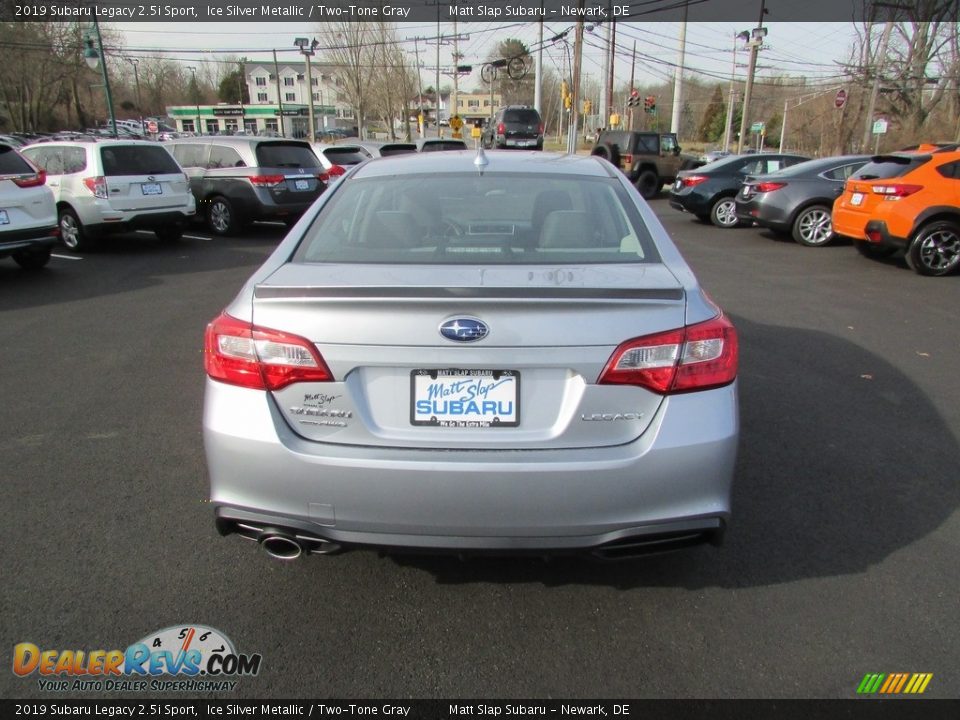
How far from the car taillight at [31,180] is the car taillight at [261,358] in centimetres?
772

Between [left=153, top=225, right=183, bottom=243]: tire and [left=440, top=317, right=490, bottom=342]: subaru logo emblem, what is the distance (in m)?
11.6

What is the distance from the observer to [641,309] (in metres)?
2.24

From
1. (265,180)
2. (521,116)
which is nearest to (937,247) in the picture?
(265,180)

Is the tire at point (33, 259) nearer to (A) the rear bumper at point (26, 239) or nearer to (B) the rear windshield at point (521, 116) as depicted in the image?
(A) the rear bumper at point (26, 239)

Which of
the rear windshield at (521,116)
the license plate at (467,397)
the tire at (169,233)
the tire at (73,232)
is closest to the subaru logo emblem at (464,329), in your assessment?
the license plate at (467,397)

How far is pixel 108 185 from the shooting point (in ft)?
34.7

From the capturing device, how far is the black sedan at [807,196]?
12.1 metres

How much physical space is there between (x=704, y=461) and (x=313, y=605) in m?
1.58

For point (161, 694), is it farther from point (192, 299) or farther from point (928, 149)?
point (928, 149)

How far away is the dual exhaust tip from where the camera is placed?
92.9 inches

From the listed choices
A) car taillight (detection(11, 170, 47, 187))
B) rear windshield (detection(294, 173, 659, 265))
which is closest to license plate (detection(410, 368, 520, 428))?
rear windshield (detection(294, 173, 659, 265))

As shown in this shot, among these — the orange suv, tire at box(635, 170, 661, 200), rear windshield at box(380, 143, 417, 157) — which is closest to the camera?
the orange suv
